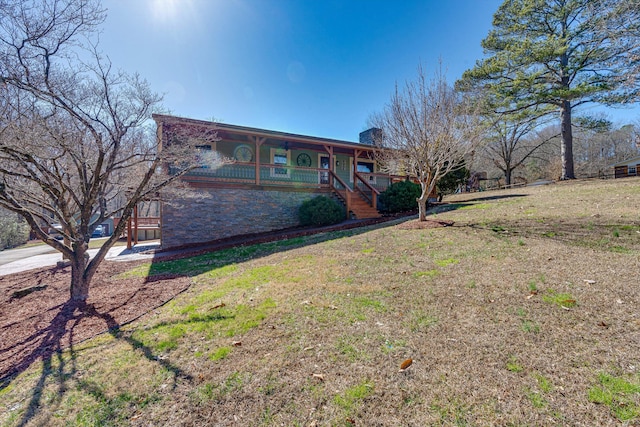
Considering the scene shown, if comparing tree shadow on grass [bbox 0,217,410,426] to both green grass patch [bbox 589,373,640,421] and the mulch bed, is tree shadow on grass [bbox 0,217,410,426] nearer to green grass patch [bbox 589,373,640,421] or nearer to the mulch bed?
the mulch bed

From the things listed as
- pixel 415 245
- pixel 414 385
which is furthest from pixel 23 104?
pixel 415 245

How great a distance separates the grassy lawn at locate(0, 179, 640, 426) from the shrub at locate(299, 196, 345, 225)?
746 cm

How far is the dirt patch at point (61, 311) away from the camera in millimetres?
3719

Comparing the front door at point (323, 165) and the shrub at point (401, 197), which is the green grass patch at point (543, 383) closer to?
the shrub at point (401, 197)

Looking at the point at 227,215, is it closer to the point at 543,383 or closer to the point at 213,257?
the point at 213,257

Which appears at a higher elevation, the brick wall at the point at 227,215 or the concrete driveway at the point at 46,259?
the brick wall at the point at 227,215

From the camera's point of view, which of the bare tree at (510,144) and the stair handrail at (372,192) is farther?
the bare tree at (510,144)

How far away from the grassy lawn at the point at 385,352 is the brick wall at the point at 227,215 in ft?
23.7

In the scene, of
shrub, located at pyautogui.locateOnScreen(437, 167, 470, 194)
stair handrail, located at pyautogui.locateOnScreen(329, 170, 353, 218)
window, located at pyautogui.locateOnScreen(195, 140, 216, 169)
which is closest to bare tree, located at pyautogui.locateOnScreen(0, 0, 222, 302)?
window, located at pyautogui.locateOnScreen(195, 140, 216, 169)

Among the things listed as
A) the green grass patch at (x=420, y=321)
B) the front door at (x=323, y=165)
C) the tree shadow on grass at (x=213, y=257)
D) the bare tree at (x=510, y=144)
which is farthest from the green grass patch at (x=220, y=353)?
the bare tree at (x=510, y=144)

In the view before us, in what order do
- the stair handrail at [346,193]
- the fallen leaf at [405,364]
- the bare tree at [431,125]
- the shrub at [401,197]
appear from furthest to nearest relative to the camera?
the stair handrail at [346,193] → the shrub at [401,197] → the bare tree at [431,125] → the fallen leaf at [405,364]

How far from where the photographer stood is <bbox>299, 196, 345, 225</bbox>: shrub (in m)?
12.8

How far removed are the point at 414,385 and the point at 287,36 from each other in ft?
46.1

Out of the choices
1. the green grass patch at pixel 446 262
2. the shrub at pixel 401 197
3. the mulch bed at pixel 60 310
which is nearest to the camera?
the mulch bed at pixel 60 310
